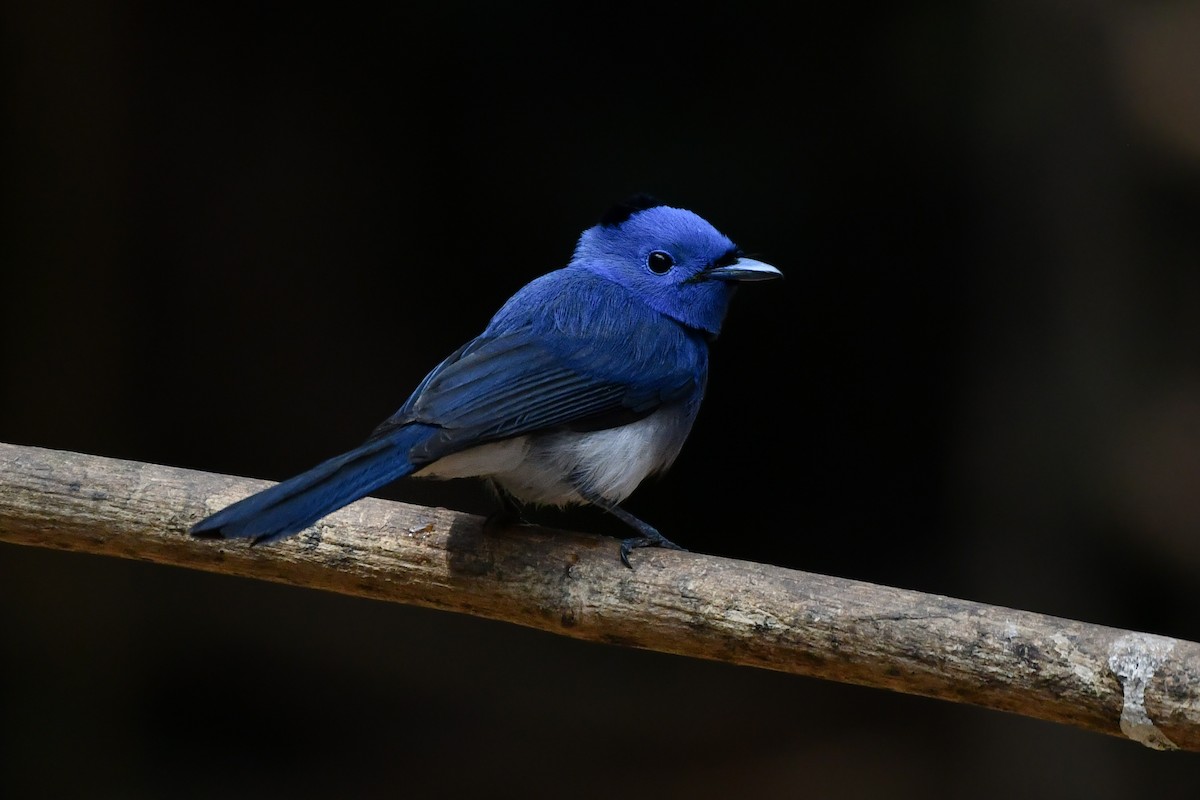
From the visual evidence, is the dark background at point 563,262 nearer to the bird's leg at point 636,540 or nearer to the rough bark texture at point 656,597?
the bird's leg at point 636,540

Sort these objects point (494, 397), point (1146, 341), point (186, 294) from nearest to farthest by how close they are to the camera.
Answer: point (494, 397), point (1146, 341), point (186, 294)

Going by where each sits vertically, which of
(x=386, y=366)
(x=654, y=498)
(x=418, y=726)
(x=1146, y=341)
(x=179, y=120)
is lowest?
(x=418, y=726)

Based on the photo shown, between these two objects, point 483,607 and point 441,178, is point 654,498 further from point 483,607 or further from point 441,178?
point 483,607

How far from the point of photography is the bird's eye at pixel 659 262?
11.4ft

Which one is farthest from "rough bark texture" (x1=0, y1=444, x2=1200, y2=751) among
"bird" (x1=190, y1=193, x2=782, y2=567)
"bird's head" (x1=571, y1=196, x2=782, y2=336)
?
"bird's head" (x1=571, y1=196, x2=782, y2=336)

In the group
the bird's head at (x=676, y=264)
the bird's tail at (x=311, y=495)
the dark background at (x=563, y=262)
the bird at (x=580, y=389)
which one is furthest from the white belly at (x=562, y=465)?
the dark background at (x=563, y=262)

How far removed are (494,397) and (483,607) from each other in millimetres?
477

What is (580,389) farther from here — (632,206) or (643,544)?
(632,206)

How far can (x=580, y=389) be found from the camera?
10.1ft

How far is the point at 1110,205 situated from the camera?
4.92 meters

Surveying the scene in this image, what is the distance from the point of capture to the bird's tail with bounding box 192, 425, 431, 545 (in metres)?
2.38

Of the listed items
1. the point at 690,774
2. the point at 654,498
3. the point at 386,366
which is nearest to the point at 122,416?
the point at 386,366

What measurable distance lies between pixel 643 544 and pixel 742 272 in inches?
35.0

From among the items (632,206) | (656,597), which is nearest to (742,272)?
(632,206)
